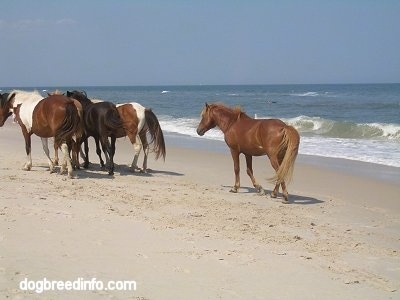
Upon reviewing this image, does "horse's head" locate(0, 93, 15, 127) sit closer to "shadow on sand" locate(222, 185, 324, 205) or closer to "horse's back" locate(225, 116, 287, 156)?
"horse's back" locate(225, 116, 287, 156)

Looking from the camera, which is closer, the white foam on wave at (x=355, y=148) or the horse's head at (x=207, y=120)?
the horse's head at (x=207, y=120)

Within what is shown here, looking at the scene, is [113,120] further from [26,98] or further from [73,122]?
[26,98]

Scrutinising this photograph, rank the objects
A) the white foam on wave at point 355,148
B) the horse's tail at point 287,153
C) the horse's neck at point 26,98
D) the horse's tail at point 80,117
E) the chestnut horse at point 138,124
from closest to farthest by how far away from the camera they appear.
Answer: the horse's tail at point 287,153 < the horse's tail at point 80,117 < the horse's neck at point 26,98 < the chestnut horse at point 138,124 < the white foam on wave at point 355,148

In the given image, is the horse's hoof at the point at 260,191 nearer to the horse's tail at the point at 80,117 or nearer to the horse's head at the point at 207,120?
the horse's head at the point at 207,120

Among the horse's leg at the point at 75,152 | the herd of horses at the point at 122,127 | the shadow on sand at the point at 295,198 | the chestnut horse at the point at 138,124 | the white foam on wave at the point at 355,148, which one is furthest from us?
the white foam on wave at the point at 355,148

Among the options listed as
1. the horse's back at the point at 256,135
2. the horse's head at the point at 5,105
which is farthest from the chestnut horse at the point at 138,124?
the horse's head at the point at 5,105

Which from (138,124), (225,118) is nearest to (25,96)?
(138,124)

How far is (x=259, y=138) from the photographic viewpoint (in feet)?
31.3

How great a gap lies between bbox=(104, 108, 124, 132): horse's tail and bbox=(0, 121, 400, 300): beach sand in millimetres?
1019

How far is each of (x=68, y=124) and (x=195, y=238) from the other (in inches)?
188

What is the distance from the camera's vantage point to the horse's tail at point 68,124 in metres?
9.98

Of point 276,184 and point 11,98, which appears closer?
point 276,184

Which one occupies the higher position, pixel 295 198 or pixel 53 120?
pixel 53 120

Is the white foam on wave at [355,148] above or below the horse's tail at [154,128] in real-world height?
below
